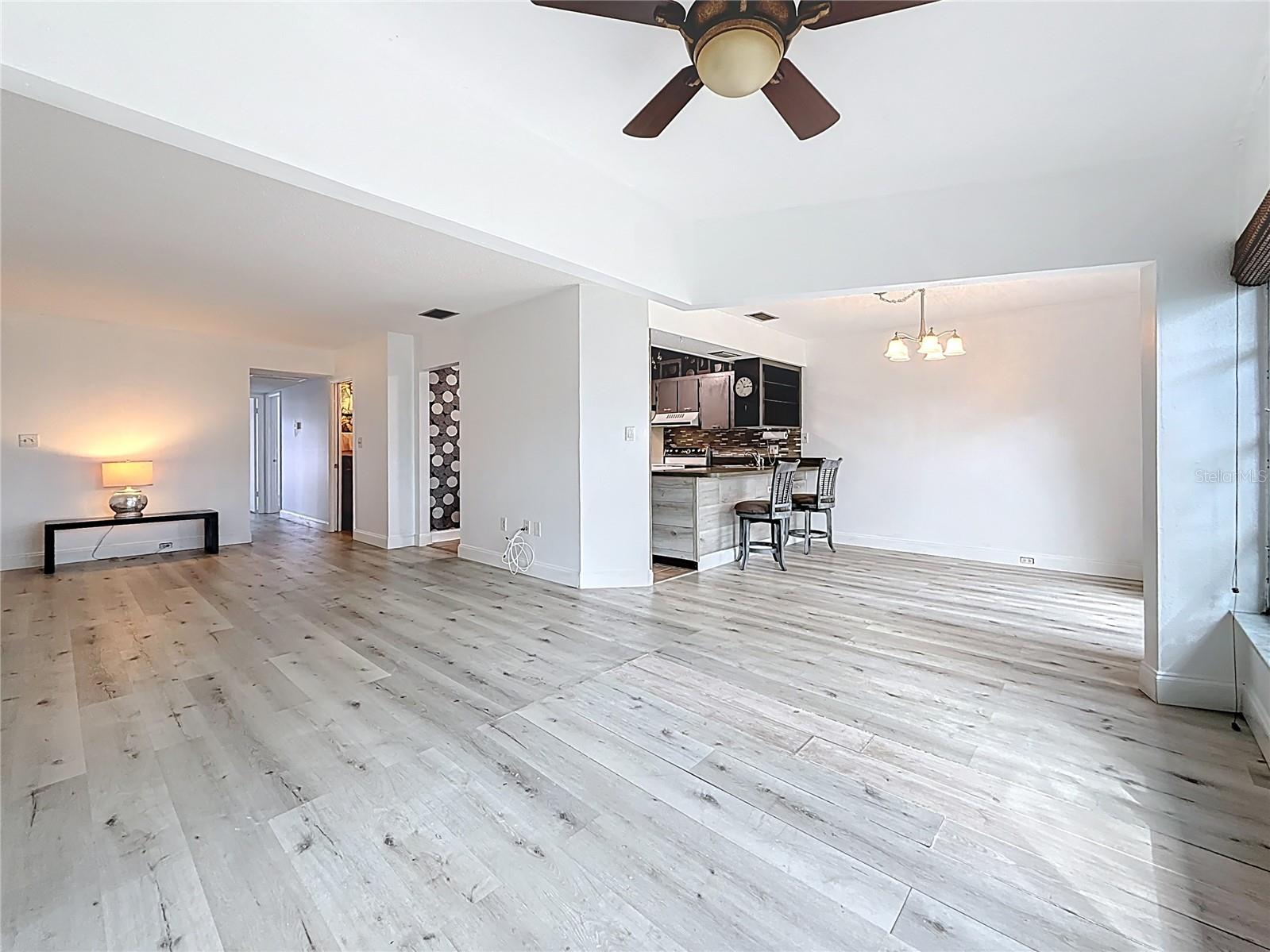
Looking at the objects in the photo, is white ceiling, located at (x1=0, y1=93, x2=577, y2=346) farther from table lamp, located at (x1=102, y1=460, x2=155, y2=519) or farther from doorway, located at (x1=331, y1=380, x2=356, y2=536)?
doorway, located at (x1=331, y1=380, x2=356, y2=536)

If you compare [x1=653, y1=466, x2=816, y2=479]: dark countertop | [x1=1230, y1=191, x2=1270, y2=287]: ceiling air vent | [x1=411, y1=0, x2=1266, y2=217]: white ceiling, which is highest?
[x1=411, y1=0, x2=1266, y2=217]: white ceiling

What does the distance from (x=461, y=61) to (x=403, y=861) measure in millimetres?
2923

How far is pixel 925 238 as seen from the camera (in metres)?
3.26

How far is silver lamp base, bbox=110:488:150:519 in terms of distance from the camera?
550 centimetres

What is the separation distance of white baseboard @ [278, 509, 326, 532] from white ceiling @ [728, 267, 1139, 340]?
652 centimetres

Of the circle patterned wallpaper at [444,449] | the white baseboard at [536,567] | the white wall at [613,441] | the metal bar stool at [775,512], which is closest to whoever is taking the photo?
the white wall at [613,441]

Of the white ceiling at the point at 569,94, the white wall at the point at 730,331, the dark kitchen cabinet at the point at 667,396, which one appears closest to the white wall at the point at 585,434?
the white wall at the point at 730,331

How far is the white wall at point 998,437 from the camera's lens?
5078 mm

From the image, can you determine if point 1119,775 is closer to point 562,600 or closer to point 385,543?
point 562,600

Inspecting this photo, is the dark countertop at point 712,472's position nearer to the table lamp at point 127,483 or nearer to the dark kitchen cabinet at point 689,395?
the dark kitchen cabinet at point 689,395

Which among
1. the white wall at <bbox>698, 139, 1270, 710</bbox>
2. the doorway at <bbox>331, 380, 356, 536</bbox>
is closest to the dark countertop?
the white wall at <bbox>698, 139, 1270, 710</bbox>

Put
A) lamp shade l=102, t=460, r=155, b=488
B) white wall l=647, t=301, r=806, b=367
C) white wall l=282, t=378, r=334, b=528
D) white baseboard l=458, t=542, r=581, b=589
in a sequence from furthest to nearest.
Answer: white wall l=282, t=378, r=334, b=528
lamp shade l=102, t=460, r=155, b=488
white wall l=647, t=301, r=806, b=367
white baseboard l=458, t=542, r=581, b=589

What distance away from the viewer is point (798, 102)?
209 cm

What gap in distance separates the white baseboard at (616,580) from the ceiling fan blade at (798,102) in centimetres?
329
